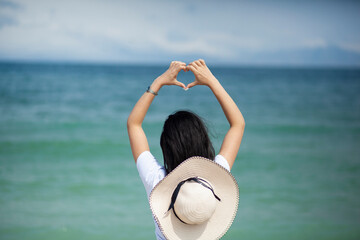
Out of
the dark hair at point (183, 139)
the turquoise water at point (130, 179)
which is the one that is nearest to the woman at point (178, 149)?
the dark hair at point (183, 139)

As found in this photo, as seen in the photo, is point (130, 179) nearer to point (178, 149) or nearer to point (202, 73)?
point (202, 73)

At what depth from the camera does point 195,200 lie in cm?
138

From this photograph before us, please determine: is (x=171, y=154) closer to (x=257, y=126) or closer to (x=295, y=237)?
(x=295, y=237)

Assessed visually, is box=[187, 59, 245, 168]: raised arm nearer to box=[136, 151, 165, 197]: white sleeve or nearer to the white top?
the white top

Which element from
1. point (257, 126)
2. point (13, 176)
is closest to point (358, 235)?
point (13, 176)

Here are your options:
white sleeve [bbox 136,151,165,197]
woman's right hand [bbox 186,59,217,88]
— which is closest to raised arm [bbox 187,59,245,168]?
woman's right hand [bbox 186,59,217,88]

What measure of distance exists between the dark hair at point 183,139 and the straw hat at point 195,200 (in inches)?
2.9

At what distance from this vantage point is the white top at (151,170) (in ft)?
4.96

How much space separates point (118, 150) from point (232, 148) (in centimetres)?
628

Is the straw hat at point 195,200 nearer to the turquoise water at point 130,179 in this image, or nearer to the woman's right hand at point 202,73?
the turquoise water at point 130,179

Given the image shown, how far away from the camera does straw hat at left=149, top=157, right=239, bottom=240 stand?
4.62 ft

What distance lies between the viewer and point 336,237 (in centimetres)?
425

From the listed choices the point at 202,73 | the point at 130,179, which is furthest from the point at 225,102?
the point at 130,179

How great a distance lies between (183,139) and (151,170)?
165 mm
